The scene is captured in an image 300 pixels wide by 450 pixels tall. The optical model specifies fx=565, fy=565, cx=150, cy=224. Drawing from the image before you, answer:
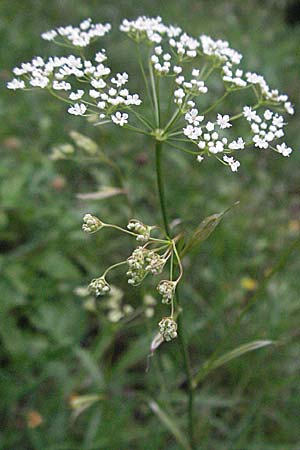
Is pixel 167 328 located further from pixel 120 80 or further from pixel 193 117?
pixel 120 80

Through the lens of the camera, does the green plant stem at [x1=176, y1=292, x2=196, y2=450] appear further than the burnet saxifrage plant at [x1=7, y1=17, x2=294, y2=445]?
Yes

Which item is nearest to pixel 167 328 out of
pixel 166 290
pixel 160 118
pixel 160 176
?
pixel 166 290

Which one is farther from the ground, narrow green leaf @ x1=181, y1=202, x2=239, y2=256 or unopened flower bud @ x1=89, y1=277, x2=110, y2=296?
narrow green leaf @ x1=181, y1=202, x2=239, y2=256

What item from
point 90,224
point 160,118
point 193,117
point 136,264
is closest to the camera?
point 136,264

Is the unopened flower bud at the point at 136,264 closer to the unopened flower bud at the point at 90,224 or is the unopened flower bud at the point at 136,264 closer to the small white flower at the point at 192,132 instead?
the unopened flower bud at the point at 90,224

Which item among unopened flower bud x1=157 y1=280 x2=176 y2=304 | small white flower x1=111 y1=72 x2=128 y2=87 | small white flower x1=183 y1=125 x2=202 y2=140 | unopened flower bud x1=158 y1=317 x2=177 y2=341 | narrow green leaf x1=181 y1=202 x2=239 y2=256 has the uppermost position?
small white flower x1=111 y1=72 x2=128 y2=87

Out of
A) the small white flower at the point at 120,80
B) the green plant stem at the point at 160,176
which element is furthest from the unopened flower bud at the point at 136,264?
the small white flower at the point at 120,80

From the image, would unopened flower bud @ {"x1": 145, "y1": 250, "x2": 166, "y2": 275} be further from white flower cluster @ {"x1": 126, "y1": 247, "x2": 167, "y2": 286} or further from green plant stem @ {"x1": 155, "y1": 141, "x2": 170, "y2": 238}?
green plant stem @ {"x1": 155, "y1": 141, "x2": 170, "y2": 238}

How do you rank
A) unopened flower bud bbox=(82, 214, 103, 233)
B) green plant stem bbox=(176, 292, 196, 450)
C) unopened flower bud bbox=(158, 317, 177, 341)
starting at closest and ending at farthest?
unopened flower bud bbox=(158, 317, 177, 341), unopened flower bud bbox=(82, 214, 103, 233), green plant stem bbox=(176, 292, 196, 450)

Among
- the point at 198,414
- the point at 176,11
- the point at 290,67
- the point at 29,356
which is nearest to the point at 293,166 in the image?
the point at 290,67

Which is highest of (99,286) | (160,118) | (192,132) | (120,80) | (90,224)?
(120,80)

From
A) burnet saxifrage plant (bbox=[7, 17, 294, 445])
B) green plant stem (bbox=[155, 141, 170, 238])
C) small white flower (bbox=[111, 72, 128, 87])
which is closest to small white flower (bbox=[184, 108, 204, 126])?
burnet saxifrage plant (bbox=[7, 17, 294, 445])

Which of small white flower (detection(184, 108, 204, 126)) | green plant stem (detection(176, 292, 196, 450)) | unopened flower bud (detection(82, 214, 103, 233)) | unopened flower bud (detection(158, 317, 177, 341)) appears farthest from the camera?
green plant stem (detection(176, 292, 196, 450))
